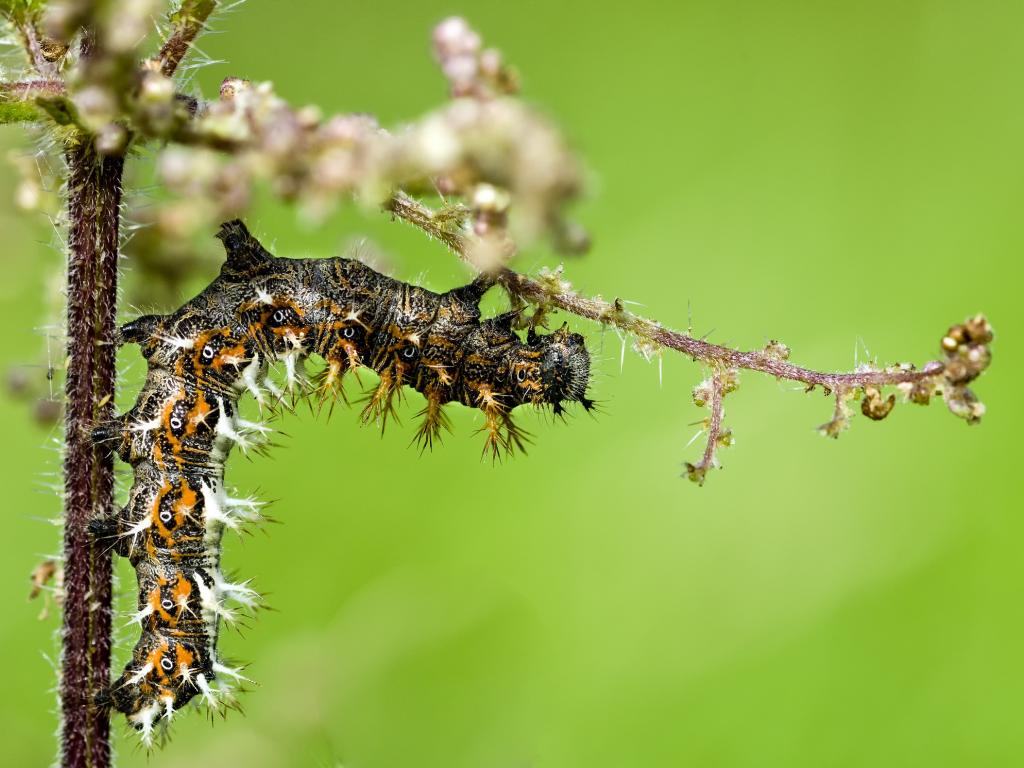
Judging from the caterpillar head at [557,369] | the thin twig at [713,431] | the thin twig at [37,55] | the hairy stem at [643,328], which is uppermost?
the thin twig at [37,55]

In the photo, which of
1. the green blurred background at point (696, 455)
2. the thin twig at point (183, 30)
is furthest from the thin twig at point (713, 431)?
the green blurred background at point (696, 455)

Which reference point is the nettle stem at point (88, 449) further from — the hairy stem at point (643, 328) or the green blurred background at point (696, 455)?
the green blurred background at point (696, 455)

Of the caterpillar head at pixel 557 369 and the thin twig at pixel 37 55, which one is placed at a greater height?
the thin twig at pixel 37 55

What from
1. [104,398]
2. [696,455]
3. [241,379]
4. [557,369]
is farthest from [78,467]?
[696,455]

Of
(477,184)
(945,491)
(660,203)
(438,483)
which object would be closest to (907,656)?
(945,491)

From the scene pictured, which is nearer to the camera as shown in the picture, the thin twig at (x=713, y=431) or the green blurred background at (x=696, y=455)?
the thin twig at (x=713, y=431)

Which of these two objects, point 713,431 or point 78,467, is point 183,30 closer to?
point 78,467

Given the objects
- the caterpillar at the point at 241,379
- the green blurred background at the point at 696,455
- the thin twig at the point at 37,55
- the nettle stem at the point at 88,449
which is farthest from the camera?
the green blurred background at the point at 696,455

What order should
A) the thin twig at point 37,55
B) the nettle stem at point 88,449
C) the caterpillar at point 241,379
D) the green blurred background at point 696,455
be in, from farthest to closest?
the green blurred background at point 696,455 < the caterpillar at point 241,379 < the nettle stem at point 88,449 < the thin twig at point 37,55

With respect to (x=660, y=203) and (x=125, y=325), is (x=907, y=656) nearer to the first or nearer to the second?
(x=660, y=203)
